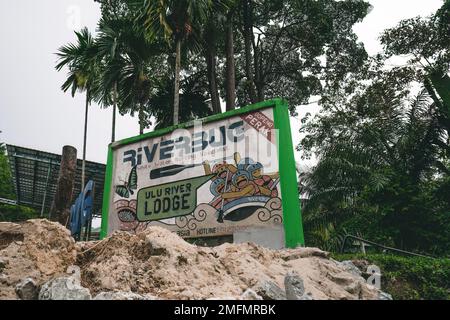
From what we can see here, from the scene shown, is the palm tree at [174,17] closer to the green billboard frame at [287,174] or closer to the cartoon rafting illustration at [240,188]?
the cartoon rafting illustration at [240,188]

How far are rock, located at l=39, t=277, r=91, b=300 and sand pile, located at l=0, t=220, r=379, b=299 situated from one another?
0.30m

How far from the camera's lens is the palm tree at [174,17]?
9.48 meters

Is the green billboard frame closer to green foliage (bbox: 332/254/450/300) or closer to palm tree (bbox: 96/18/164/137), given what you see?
green foliage (bbox: 332/254/450/300)

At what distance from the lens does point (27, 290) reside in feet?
10.5

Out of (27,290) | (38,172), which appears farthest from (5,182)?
(27,290)

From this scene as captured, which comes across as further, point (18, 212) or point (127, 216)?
point (18, 212)

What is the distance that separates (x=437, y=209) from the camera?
11.5 m

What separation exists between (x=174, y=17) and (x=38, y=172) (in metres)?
11.0

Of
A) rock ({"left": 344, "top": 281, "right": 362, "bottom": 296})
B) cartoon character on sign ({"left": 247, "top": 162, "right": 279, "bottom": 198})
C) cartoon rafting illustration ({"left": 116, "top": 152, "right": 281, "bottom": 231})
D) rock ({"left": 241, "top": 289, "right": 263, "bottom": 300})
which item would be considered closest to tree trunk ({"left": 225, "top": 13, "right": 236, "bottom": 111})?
cartoon rafting illustration ({"left": 116, "top": 152, "right": 281, "bottom": 231})

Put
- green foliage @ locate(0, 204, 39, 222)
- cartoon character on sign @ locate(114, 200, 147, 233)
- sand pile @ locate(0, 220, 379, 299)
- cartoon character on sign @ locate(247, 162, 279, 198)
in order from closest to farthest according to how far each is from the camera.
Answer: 1. sand pile @ locate(0, 220, 379, 299)
2. cartoon character on sign @ locate(247, 162, 279, 198)
3. cartoon character on sign @ locate(114, 200, 147, 233)
4. green foliage @ locate(0, 204, 39, 222)

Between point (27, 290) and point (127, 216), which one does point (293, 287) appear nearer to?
point (27, 290)

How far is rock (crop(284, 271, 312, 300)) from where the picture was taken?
3252 millimetres
